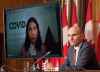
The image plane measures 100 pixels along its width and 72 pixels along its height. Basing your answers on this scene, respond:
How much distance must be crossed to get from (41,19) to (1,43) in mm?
682

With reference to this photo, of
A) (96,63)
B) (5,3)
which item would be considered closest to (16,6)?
(5,3)

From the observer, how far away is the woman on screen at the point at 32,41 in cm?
285

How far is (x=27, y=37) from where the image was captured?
2.96 m

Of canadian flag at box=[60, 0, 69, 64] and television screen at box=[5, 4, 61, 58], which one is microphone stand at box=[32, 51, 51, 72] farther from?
canadian flag at box=[60, 0, 69, 64]

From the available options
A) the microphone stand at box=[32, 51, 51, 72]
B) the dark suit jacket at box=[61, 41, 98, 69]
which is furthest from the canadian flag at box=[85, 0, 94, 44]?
the microphone stand at box=[32, 51, 51, 72]

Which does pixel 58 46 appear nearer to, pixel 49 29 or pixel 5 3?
pixel 49 29

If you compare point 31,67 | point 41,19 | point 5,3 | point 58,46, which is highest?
point 5,3

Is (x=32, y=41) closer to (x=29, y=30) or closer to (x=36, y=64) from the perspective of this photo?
(x=29, y=30)

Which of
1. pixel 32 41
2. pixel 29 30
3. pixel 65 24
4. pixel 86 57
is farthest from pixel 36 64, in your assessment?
pixel 86 57

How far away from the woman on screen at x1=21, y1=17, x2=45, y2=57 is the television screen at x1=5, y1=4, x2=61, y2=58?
2cm

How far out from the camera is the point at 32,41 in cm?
290

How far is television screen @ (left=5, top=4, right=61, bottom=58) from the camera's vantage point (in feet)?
9.01

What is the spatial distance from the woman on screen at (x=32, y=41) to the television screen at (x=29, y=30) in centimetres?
2

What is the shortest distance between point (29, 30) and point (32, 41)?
0.38 feet
